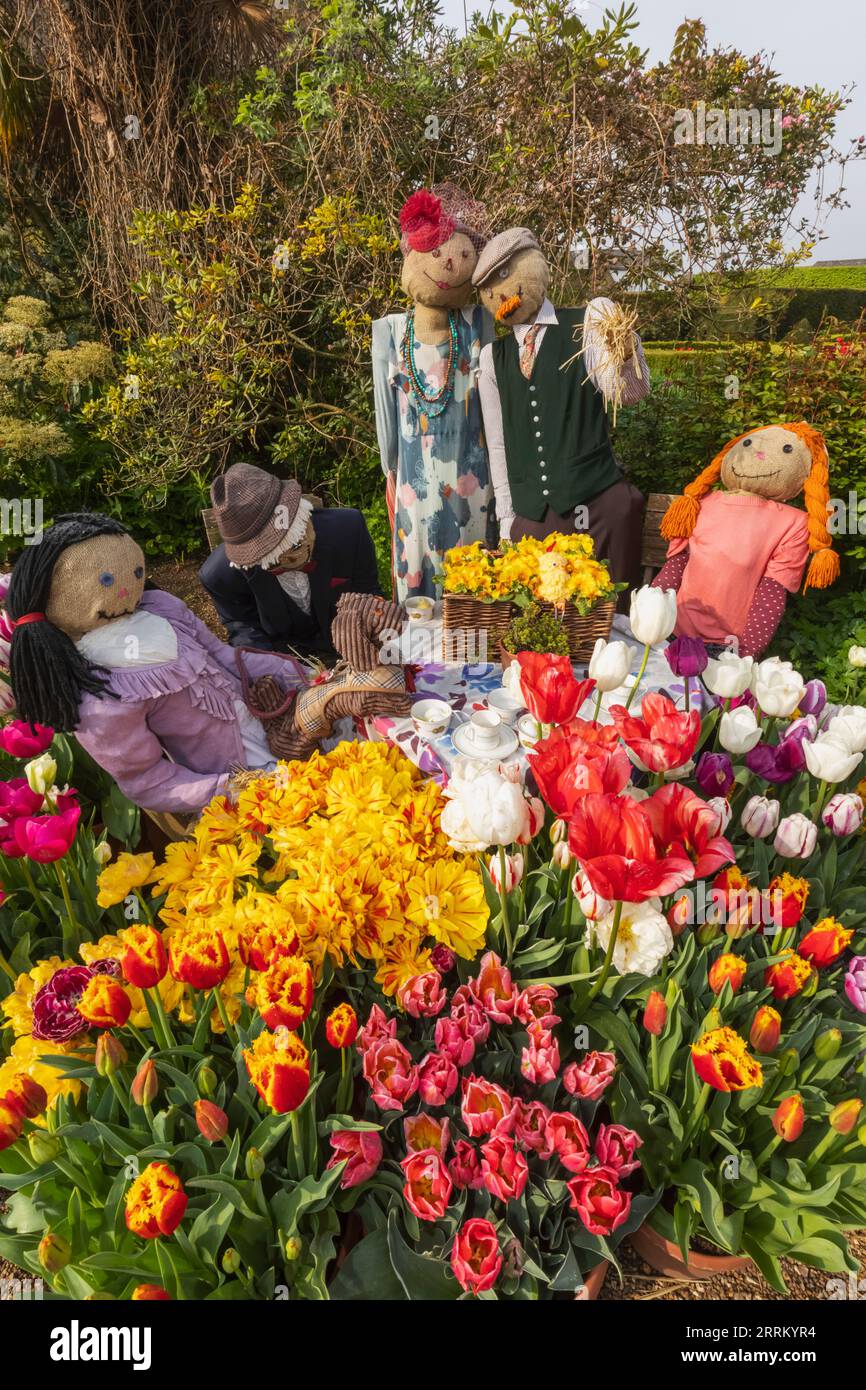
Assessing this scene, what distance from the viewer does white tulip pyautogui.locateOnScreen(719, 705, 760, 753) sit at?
1298 mm

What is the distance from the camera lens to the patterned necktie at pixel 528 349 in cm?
258

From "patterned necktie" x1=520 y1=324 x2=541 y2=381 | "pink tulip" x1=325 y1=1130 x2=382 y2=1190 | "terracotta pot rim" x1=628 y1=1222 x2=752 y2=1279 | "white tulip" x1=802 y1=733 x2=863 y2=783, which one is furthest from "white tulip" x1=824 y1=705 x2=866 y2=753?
"patterned necktie" x1=520 y1=324 x2=541 y2=381

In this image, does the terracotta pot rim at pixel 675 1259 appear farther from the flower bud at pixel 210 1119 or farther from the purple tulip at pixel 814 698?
the purple tulip at pixel 814 698

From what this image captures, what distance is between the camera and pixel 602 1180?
923 mm

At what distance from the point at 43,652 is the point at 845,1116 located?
5.45ft

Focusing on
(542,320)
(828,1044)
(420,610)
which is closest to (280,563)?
(420,610)

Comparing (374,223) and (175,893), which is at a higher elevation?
(374,223)

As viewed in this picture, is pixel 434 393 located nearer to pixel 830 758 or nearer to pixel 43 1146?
pixel 830 758

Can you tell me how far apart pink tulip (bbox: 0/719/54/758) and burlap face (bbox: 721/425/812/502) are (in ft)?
7.33

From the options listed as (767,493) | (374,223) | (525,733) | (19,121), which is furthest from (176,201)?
(525,733)

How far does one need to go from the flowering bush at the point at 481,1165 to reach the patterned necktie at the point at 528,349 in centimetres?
217

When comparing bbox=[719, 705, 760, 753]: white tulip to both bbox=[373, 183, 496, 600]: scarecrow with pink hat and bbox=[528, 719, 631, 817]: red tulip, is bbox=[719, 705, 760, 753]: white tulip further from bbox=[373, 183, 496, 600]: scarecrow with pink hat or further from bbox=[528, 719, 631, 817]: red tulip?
bbox=[373, 183, 496, 600]: scarecrow with pink hat
